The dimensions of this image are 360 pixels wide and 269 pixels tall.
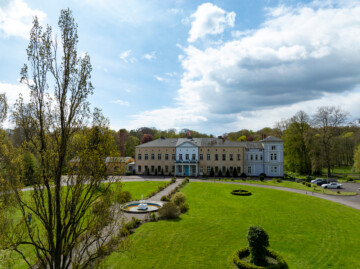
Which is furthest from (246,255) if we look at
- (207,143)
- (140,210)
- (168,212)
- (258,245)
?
(207,143)

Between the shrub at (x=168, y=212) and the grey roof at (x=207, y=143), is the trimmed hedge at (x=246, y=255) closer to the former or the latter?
the shrub at (x=168, y=212)

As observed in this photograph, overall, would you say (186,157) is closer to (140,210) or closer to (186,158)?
(186,158)

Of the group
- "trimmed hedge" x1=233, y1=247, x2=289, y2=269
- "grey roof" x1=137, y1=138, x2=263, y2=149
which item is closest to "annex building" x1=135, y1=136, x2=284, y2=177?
"grey roof" x1=137, y1=138, x2=263, y2=149

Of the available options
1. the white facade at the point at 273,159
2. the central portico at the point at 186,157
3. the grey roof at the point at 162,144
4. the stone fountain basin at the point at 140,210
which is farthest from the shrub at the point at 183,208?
the white facade at the point at 273,159

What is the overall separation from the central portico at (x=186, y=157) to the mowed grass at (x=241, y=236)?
2854 cm

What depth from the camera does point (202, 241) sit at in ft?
49.3

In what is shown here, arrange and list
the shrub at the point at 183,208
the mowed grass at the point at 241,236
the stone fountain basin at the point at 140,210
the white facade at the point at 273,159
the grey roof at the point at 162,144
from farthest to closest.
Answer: the grey roof at the point at 162,144
the white facade at the point at 273,159
the shrub at the point at 183,208
the stone fountain basin at the point at 140,210
the mowed grass at the point at 241,236

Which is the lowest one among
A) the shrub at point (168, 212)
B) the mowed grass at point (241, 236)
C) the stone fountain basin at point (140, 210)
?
the mowed grass at point (241, 236)

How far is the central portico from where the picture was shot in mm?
55000

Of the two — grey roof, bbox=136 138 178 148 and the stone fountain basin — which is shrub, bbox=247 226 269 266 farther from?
grey roof, bbox=136 138 178 148

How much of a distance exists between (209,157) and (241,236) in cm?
3945

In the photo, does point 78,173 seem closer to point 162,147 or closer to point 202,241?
point 202,241

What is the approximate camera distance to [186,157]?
56000 mm

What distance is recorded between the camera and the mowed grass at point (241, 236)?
40.7 ft
